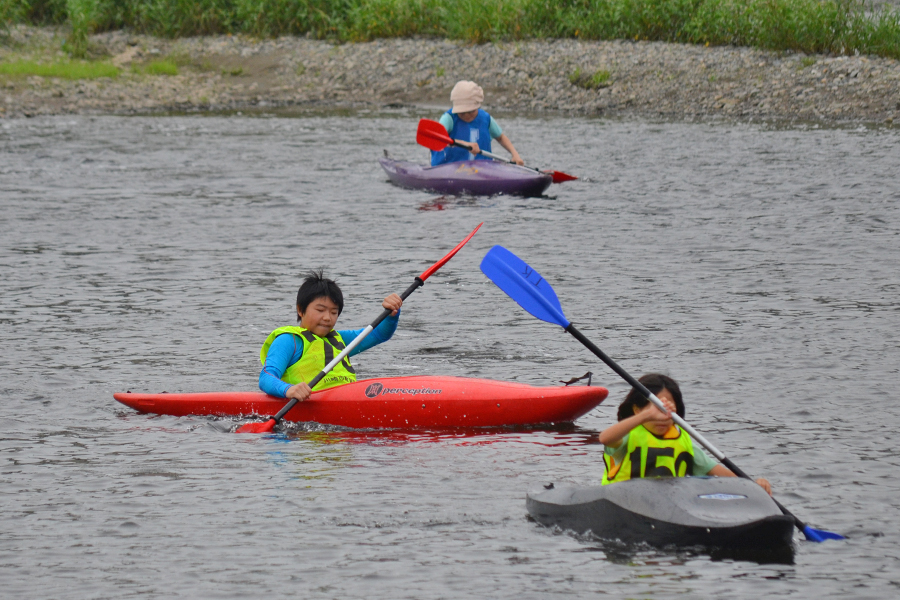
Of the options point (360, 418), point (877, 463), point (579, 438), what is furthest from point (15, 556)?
point (877, 463)

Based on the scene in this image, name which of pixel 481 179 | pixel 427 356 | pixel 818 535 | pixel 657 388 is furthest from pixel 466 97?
pixel 818 535

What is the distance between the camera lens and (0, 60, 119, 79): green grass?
2208 cm

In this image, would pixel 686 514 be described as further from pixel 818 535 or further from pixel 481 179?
pixel 481 179

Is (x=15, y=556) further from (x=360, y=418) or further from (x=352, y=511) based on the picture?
(x=360, y=418)

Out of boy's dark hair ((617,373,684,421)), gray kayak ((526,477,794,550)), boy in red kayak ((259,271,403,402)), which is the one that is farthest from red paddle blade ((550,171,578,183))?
gray kayak ((526,477,794,550))

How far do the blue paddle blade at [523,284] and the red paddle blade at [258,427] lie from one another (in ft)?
4.10

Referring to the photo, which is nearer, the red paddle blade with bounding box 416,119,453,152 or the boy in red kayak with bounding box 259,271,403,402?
the boy in red kayak with bounding box 259,271,403,402

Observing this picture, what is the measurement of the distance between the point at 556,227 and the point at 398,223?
1.52 m

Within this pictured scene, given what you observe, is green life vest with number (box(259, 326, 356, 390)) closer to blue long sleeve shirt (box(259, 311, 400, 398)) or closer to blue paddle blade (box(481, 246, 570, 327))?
blue long sleeve shirt (box(259, 311, 400, 398))

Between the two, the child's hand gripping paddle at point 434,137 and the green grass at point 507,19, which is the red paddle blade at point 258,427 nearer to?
the child's hand gripping paddle at point 434,137

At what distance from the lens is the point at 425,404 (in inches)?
217

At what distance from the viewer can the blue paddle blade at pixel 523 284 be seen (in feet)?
16.3

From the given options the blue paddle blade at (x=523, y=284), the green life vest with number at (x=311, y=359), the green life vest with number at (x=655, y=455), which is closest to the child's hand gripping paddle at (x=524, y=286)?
the blue paddle blade at (x=523, y=284)

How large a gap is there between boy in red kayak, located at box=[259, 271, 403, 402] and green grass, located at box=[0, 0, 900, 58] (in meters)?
15.8
